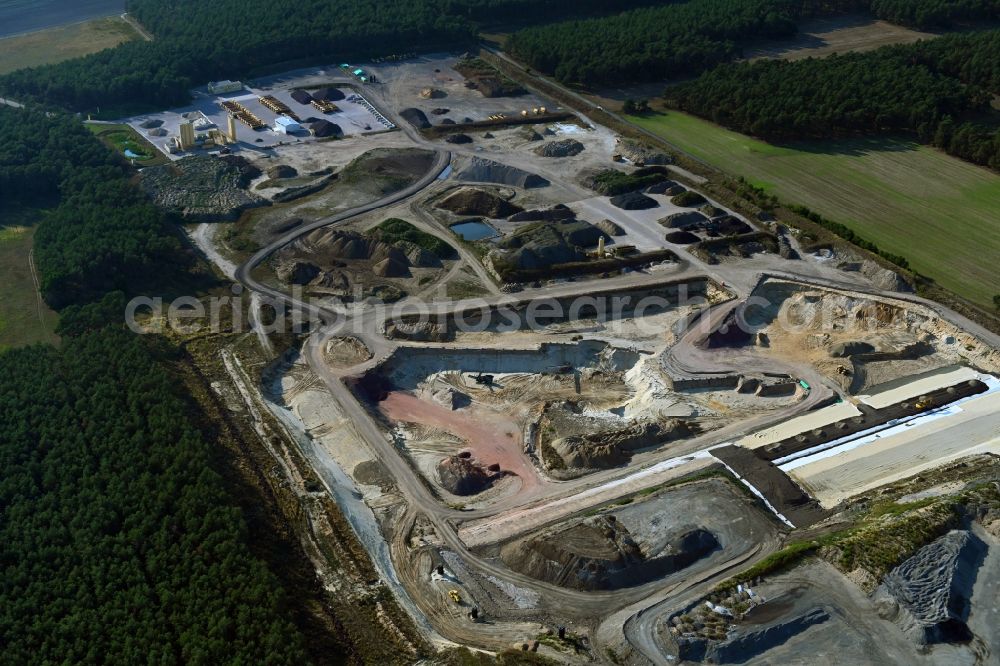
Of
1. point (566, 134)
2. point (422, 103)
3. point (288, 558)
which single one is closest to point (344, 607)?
point (288, 558)

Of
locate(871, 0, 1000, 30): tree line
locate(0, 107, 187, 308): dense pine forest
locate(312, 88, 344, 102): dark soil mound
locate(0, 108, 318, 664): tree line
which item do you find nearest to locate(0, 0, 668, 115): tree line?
locate(0, 107, 187, 308): dense pine forest

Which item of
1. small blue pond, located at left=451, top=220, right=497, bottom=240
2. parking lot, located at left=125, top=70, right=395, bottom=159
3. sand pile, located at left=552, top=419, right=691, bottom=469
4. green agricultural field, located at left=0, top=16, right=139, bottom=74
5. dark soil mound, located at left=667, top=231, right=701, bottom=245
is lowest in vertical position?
sand pile, located at left=552, top=419, right=691, bottom=469

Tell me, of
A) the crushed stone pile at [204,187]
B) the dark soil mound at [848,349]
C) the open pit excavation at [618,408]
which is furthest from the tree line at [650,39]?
the dark soil mound at [848,349]

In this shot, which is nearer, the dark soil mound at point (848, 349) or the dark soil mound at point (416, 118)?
the dark soil mound at point (848, 349)

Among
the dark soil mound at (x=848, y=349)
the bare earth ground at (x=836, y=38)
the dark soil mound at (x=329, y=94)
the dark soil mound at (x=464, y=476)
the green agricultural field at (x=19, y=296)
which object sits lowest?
the dark soil mound at (x=464, y=476)

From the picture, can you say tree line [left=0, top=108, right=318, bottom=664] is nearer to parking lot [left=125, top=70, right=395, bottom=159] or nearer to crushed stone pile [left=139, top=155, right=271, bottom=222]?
crushed stone pile [left=139, top=155, right=271, bottom=222]

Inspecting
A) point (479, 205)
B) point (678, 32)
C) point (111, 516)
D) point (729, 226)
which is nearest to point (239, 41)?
point (479, 205)

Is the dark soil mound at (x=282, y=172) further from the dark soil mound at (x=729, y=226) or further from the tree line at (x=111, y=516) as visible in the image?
the dark soil mound at (x=729, y=226)
